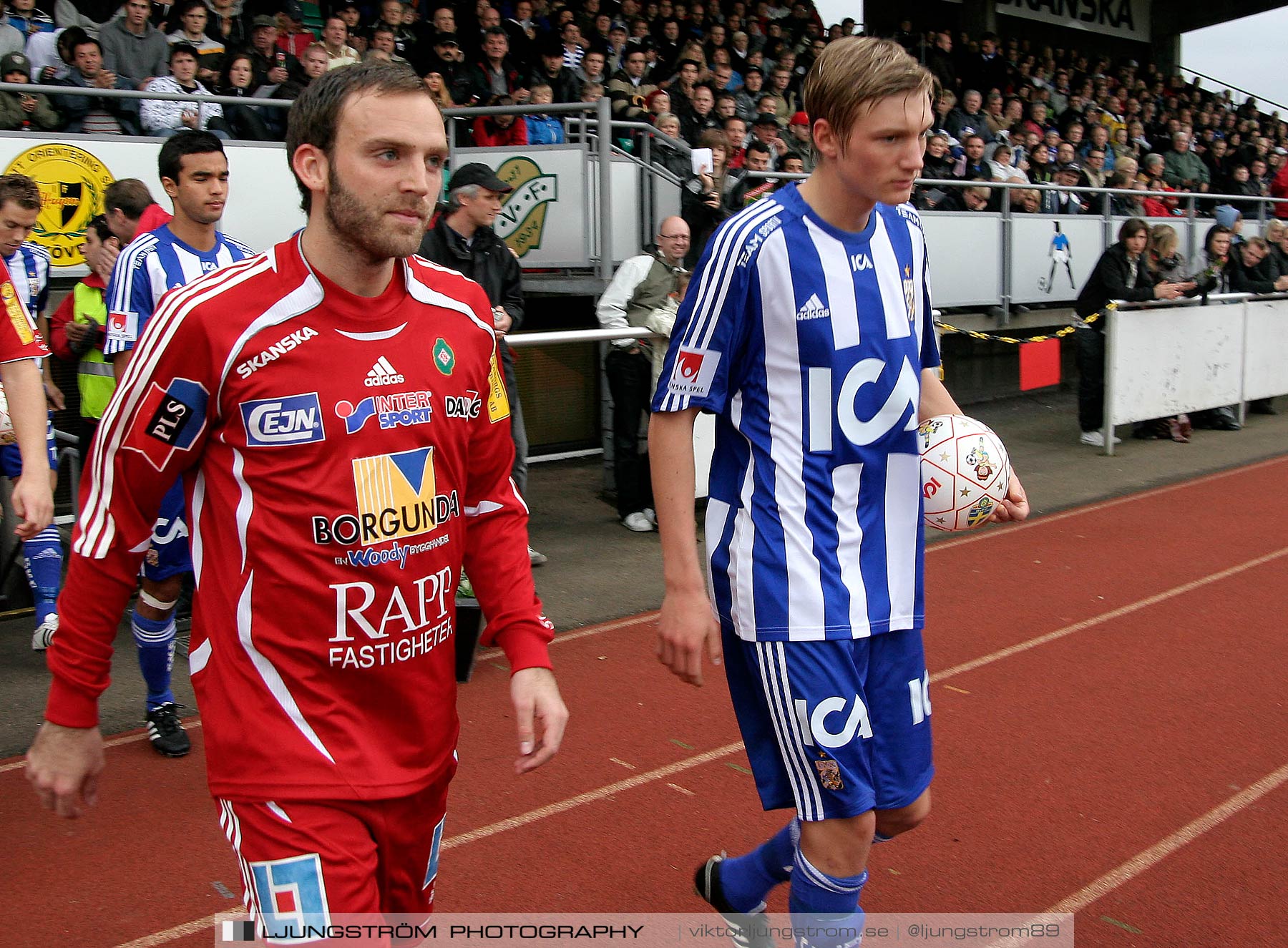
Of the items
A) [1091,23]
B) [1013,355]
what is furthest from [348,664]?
Answer: [1091,23]

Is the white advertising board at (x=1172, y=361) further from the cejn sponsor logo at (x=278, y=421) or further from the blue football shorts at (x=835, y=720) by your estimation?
the cejn sponsor logo at (x=278, y=421)

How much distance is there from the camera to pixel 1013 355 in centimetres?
1540

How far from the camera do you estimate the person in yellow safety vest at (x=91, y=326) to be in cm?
627

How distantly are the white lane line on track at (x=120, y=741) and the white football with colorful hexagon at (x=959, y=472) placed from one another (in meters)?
2.97

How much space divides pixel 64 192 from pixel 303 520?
676 cm

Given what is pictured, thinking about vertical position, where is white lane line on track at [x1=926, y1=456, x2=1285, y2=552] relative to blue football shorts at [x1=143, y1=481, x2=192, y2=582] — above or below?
below

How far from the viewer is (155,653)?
4719 millimetres

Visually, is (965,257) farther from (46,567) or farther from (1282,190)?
(1282,190)

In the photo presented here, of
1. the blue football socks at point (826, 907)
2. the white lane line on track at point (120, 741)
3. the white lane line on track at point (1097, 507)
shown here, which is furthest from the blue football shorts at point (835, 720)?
the white lane line on track at point (1097, 507)

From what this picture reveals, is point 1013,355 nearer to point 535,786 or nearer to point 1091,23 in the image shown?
point 535,786

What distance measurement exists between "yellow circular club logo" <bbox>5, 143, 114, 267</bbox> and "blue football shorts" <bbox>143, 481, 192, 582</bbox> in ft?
13.6

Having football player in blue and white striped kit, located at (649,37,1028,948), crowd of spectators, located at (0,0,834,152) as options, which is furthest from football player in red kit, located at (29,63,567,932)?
crowd of spectators, located at (0,0,834,152)

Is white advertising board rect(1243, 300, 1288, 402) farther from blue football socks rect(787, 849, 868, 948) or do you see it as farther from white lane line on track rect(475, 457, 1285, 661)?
blue football socks rect(787, 849, 868, 948)

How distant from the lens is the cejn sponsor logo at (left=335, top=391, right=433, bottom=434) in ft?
7.02
